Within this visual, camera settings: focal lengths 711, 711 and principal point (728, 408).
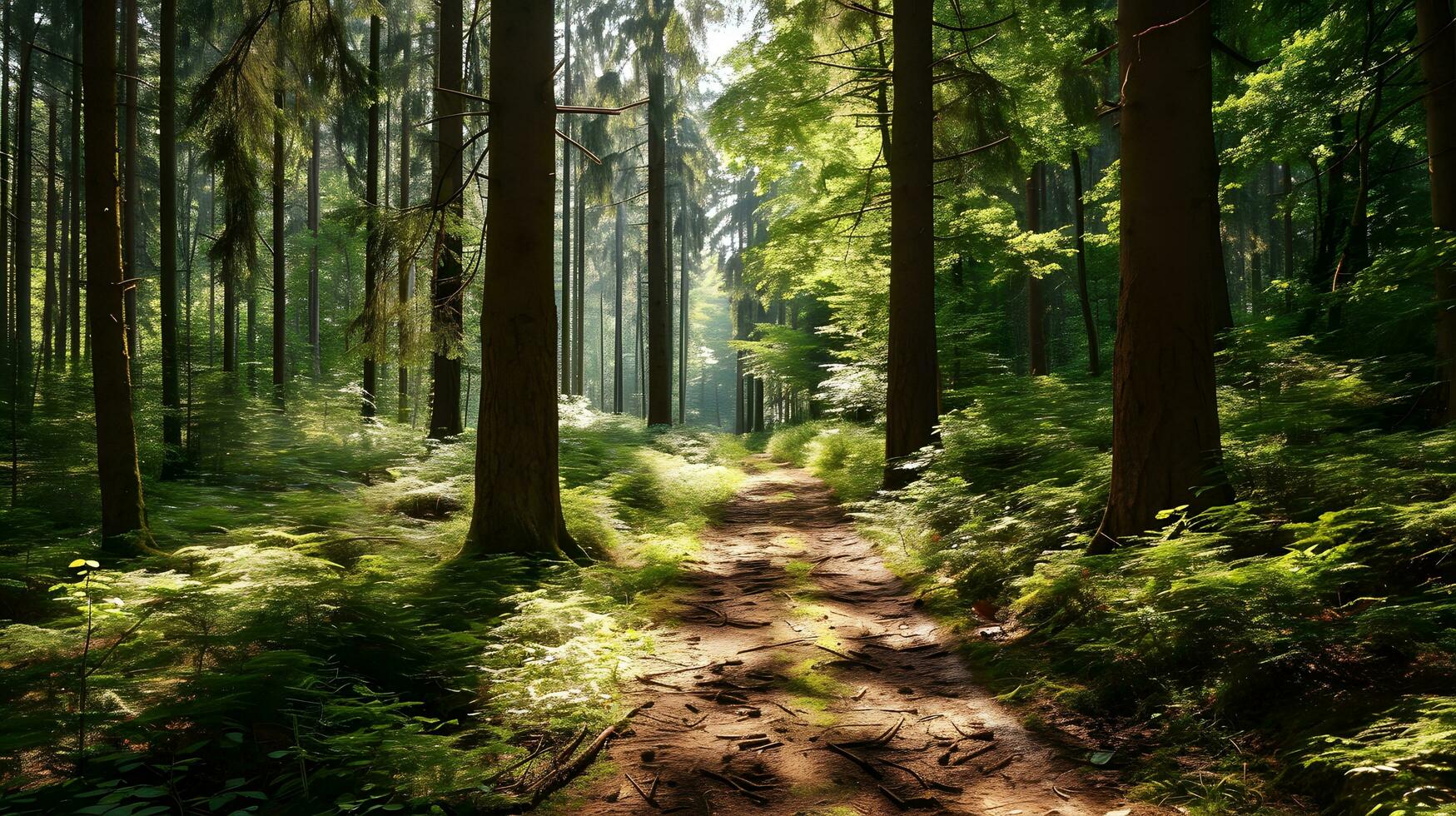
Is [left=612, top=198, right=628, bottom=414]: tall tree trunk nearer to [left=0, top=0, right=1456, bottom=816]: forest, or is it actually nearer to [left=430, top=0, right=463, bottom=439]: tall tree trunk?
[left=0, top=0, right=1456, bottom=816]: forest

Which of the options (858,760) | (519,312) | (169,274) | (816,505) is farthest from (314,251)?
(858,760)

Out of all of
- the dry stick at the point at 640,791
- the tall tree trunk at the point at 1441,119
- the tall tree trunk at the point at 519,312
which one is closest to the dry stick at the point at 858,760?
the dry stick at the point at 640,791

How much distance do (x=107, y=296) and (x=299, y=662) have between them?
4369 mm

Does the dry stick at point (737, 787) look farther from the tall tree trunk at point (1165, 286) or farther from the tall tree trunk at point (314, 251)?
the tall tree trunk at point (314, 251)

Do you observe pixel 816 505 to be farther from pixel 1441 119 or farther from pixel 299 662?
pixel 299 662

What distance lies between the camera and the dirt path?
110 inches

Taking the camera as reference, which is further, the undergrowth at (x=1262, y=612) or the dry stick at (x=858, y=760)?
the dry stick at (x=858, y=760)

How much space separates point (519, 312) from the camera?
244 inches

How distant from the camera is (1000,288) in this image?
24.0 meters

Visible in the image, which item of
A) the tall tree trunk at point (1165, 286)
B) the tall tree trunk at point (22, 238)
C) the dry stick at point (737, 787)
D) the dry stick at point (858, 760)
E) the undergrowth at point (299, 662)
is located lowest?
the dry stick at point (737, 787)

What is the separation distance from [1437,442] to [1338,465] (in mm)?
454

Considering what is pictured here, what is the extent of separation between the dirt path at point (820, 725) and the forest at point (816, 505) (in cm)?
3

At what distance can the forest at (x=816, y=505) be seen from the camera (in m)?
2.79

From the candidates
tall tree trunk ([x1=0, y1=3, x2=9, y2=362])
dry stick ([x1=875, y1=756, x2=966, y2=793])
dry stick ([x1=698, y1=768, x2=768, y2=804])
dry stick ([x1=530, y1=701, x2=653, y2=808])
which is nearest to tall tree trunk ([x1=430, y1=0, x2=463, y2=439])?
dry stick ([x1=530, y1=701, x2=653, y2=808])
